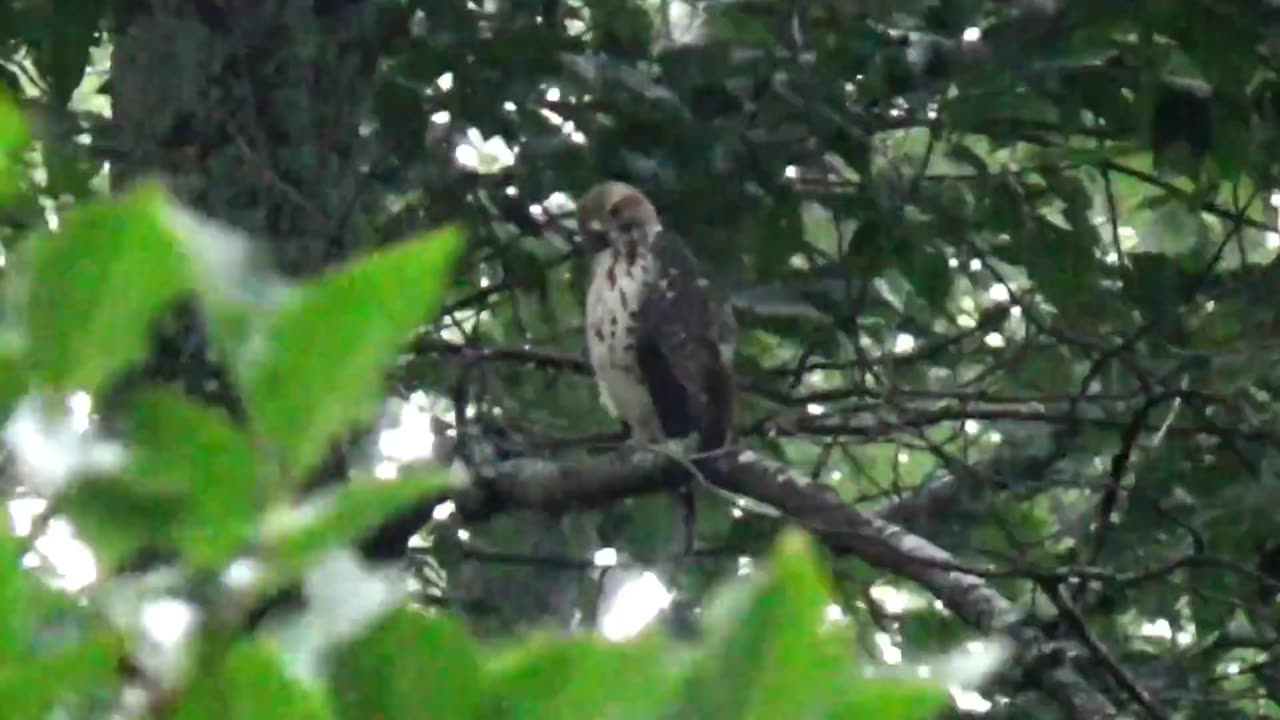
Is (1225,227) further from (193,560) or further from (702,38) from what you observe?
(193,560)

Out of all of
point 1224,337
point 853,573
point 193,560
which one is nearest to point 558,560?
point 853,573

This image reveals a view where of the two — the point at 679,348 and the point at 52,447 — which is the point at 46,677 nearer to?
the point at 52,447

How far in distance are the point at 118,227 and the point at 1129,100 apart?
3021 millimetres

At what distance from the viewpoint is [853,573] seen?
3943 millimetres

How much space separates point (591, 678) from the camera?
0.46 meters

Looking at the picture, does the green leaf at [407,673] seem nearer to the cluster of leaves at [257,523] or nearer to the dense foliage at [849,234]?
the cluster of leaves at [257,523]

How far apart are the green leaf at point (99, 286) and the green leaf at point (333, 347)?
1.0 inches

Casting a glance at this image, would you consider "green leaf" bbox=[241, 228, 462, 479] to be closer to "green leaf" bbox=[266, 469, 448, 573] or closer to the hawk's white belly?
"green leaf" bbox=[266, 469, 448, 573]

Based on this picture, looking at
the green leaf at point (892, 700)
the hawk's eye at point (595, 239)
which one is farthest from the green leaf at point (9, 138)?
the hawk's eye at point (595, 239)

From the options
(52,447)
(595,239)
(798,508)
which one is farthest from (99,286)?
(595,239)

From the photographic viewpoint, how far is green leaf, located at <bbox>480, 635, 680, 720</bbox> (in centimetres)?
45

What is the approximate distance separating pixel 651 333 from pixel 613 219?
2.16 ft

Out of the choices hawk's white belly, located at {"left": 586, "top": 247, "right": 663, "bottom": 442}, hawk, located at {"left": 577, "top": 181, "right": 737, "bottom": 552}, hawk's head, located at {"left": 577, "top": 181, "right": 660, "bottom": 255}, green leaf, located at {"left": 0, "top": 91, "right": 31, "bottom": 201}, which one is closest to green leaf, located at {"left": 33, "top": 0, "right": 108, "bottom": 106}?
hawk's head, located at {"left": 577, "top": 181, "right": 660, "bottom": 255}

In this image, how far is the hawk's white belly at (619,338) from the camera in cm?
468
